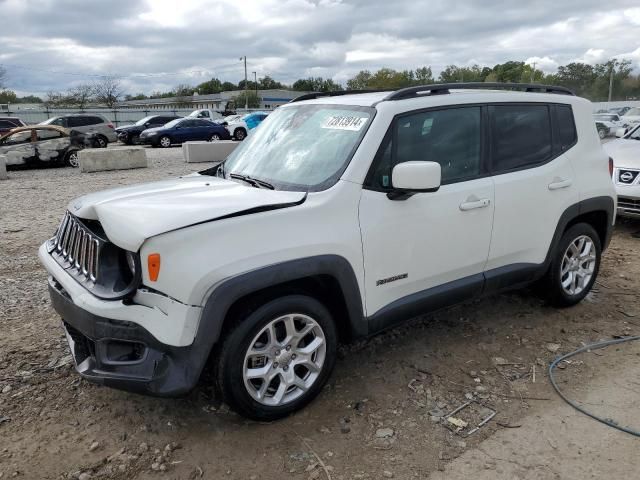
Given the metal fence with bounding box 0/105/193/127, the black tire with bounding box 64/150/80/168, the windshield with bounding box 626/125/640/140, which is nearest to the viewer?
the windshield with bounding box 626/125/640/140

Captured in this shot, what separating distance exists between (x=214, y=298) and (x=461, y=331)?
2347 millimetres

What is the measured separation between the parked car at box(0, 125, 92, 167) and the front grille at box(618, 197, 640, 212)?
1483cm

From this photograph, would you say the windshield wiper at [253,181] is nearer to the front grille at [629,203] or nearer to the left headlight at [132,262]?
the left headlight at [132,262]

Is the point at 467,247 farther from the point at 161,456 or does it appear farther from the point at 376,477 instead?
the point at 161,456

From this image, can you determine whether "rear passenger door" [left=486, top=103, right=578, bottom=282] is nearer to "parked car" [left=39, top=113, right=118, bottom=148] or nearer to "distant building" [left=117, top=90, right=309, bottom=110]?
"parked car" [left=39, top=113, right=118, bottom=148]

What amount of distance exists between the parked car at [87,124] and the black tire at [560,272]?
19.6 m

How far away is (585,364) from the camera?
12.0ft

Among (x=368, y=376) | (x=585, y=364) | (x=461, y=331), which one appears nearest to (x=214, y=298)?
(x=368, y=376)

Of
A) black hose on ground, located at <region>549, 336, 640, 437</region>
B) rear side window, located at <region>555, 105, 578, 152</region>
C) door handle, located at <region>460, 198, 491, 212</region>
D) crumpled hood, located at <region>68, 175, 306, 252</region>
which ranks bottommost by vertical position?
black hose on ground, located at <region>549, 336, 640, 437</region>

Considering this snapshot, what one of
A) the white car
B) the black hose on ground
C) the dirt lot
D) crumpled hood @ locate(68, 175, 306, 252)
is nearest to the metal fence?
the dirt lot

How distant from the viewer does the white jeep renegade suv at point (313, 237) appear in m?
2.56

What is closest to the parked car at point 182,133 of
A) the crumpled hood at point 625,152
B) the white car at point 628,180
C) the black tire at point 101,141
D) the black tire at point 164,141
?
the black tire at point 164,141

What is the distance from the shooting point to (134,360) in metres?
2.63

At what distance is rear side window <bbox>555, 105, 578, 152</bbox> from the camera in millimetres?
4145
